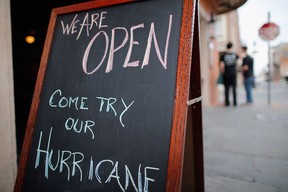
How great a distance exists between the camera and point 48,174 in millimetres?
1445

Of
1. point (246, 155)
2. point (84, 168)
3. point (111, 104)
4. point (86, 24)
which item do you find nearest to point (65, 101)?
point (111, 104)

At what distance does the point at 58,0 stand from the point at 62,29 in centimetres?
296

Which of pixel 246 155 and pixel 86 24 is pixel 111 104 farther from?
pixel 246 155

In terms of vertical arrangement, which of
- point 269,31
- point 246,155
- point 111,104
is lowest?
point 246,155

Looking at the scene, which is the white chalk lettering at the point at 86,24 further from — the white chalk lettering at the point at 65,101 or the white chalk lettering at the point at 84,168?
the white chalk lettering at the point at 84,168

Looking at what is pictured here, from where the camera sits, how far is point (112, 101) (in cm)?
142

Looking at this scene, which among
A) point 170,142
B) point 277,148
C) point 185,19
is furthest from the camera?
point 277,148

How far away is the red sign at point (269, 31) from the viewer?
25.0ft

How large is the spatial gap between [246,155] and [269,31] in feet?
20.6

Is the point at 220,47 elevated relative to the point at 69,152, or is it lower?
elevated

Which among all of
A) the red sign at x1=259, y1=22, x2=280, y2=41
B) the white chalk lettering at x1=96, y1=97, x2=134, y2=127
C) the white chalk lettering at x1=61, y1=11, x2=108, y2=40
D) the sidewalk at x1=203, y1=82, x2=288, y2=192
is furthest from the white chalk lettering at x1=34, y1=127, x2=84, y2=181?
the red sign at x1=259, y1=22, x2=280, y2=41

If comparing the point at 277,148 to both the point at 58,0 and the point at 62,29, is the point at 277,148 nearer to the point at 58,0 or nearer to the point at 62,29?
the point at 62,29

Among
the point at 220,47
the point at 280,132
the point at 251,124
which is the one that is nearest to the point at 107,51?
the point at 280,132

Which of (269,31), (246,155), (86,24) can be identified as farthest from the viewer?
(269,31)
